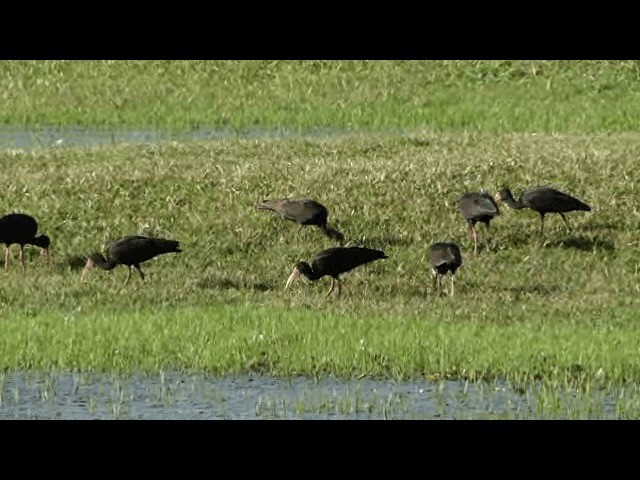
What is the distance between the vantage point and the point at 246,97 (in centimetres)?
3234

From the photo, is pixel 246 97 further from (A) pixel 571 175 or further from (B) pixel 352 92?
(A) pixel 571 175

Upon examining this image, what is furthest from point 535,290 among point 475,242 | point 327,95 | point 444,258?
point 327,95

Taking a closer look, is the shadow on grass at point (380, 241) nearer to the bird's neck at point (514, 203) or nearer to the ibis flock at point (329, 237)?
the ibis flock at point (329, 237)

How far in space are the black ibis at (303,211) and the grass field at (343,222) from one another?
25 centimetres

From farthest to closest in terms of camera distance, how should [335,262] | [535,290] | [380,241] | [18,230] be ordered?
[380,241] < [18,230] < [535,290] < [335,262]

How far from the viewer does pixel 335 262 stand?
18.0 metres

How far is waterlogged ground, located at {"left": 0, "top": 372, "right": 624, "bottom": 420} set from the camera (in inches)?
520

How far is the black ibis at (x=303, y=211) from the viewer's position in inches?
799

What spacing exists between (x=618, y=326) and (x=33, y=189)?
29.9 feet

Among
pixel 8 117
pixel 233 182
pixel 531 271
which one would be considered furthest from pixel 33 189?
pixel 8 117

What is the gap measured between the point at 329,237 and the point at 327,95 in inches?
467

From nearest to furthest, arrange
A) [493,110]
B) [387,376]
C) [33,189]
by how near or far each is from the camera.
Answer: [387,376] → [33,189] → [493,110]

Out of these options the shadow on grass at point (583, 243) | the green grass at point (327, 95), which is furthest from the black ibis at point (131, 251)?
the green grass at point (327, 95)

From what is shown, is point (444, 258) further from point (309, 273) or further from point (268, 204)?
point (268, 204)
